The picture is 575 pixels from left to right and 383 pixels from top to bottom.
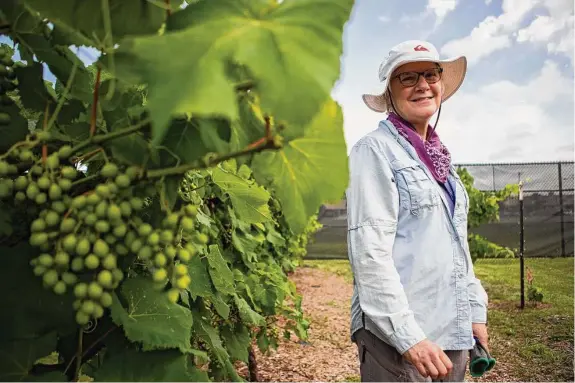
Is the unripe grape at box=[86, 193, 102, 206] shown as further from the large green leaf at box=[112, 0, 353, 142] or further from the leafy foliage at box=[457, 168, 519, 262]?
the leafy foliage at box=[457, 168, 519, 262]

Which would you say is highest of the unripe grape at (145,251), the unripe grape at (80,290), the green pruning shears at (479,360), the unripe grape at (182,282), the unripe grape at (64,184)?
the unripe grape at (64,184)

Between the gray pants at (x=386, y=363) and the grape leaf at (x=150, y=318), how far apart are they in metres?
1.33

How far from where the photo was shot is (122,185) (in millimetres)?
716

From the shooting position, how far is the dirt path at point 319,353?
5777 millimetres

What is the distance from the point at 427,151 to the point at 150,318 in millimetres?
1686

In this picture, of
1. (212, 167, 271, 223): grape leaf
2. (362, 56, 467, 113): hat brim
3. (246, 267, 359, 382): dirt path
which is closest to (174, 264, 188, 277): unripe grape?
(212, 167, 271, 223): grape leaf

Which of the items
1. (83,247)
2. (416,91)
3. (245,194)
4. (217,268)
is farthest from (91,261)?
(416,91)

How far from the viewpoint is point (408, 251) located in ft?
7.20

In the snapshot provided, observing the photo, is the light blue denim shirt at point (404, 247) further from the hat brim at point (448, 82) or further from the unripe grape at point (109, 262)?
the unripe grape at point (109, 262)

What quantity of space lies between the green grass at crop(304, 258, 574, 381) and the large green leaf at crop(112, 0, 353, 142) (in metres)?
6.12

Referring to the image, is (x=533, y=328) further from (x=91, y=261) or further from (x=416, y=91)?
(x=91, y=261)

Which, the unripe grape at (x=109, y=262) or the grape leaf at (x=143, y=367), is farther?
the grape leaf at (x=143, y=367)

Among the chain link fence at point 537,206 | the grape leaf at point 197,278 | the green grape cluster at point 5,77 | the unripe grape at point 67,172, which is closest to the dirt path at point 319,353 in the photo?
the grape leaf at point 197,278

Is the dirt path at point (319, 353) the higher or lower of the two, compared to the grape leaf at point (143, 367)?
lower
